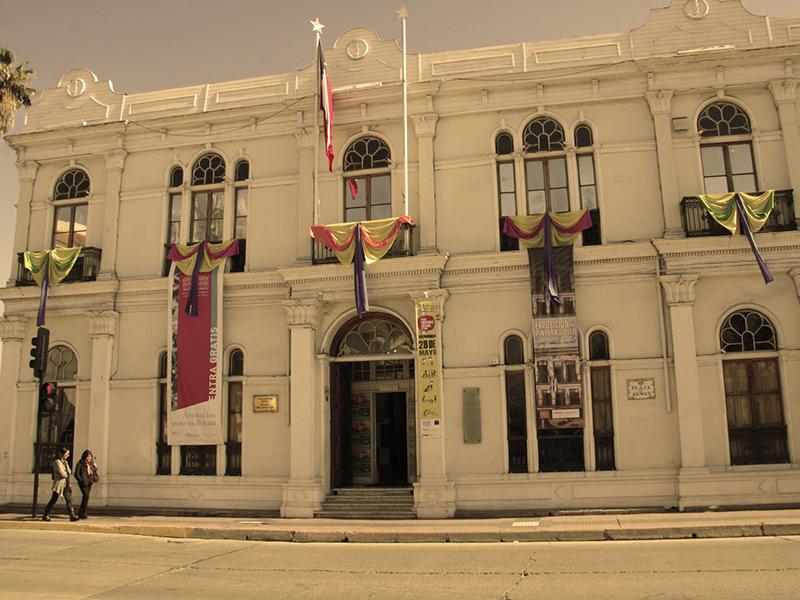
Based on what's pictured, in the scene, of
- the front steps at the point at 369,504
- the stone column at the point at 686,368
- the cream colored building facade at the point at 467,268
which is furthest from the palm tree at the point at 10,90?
the stone column at the point at 686,368

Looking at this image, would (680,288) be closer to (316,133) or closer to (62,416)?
(316,133)

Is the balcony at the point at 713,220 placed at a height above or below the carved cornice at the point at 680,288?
above

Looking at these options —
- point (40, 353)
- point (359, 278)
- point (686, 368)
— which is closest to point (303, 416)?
point (359, 278)

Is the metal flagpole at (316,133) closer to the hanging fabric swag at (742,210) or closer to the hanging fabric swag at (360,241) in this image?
the hanging fabric swag at (360,241)

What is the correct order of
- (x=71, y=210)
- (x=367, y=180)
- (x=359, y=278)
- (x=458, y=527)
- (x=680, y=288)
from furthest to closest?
(x=71, y=210) < (x=367, y=180) < (x=359, y=278) < (x=680, y=288) < (x=458, y=527)

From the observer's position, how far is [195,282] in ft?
63.5

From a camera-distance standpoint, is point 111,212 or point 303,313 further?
point 111,212

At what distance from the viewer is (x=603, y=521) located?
48.8 feet

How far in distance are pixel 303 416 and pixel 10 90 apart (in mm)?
13032

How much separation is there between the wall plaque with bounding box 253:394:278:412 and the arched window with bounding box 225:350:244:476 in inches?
23.7

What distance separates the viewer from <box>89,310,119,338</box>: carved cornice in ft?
64.9

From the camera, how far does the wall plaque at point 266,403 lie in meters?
18.6

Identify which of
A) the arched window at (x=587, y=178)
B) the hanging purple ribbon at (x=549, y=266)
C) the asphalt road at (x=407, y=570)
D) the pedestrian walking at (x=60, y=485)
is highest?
the arched window at (x=587, y=178)

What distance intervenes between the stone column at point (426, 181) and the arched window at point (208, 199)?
5.39 metres
